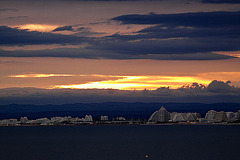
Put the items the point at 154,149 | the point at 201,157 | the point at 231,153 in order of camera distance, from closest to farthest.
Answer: the point at 201,157 → the point at 231,153 → the point at 154,149

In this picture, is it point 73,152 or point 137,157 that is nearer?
point 137,157

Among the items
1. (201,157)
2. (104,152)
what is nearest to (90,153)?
(104,152)

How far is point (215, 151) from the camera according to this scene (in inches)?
6762

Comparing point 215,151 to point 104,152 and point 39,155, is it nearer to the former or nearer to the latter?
point 104,152

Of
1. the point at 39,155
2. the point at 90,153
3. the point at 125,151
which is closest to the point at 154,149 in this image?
the point at 125,151

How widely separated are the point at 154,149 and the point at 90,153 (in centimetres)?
2366

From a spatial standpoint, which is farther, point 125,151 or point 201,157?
point 125,151

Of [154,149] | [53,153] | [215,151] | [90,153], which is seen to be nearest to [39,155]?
[53,153]

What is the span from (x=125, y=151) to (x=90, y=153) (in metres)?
12.7

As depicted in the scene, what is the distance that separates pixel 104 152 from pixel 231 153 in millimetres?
39242

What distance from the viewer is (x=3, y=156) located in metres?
162

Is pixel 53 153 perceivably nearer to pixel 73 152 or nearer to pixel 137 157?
pixel 73 152

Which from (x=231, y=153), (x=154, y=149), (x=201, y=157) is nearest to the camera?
(x=201, y=157)

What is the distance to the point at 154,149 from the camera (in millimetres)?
179625
